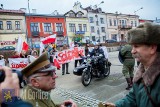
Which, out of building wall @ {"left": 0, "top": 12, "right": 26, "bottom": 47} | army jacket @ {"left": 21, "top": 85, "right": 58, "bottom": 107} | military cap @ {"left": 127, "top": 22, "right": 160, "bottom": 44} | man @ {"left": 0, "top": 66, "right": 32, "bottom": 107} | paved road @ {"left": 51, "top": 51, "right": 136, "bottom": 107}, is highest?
building wall @ {"left": 0, "top": 12, "right": 26, "bottom": 47}

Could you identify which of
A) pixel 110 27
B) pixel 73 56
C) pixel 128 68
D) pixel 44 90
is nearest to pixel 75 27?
pixel 110 27

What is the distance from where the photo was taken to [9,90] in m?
1.15

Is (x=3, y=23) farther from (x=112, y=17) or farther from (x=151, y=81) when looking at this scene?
(x=151, y=81)

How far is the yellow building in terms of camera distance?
4833 centimetres

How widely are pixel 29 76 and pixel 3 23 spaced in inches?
1578

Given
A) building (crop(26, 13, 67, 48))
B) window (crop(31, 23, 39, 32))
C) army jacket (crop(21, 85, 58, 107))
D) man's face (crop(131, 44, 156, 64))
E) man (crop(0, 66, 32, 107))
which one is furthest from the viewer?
window (crop(31, 23, 39, 32))

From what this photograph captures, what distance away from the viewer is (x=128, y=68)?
24.8 ft

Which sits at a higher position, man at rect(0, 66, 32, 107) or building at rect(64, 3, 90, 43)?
building at rect(64, 3, 90, 43)

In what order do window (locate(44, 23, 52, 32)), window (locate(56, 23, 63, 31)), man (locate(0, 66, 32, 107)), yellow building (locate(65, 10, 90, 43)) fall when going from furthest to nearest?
yellow building (locate(65, 10, 90, 43)), window (locate(56, 23, 63, 31)), window (locate(44, 23, 52, 32)), man (locate(0, 66, 32, 107))

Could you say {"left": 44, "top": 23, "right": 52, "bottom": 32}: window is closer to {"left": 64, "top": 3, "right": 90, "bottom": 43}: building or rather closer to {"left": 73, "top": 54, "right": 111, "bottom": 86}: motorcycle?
{"left": 64, "top": 3, "right": 90, "bottom": 43}: building

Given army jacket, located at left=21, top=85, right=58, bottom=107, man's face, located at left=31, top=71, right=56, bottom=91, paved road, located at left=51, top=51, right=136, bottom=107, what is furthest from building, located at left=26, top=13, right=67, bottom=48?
army jacket, located at left=21, top=85, right=58, bottom=107

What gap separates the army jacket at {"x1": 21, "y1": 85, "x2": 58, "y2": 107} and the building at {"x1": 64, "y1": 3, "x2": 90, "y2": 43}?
1770 inches

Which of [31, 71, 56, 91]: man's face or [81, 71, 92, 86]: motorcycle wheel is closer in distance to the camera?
[31, 71, 56, 91]: man's face

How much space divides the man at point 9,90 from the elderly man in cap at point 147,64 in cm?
113
